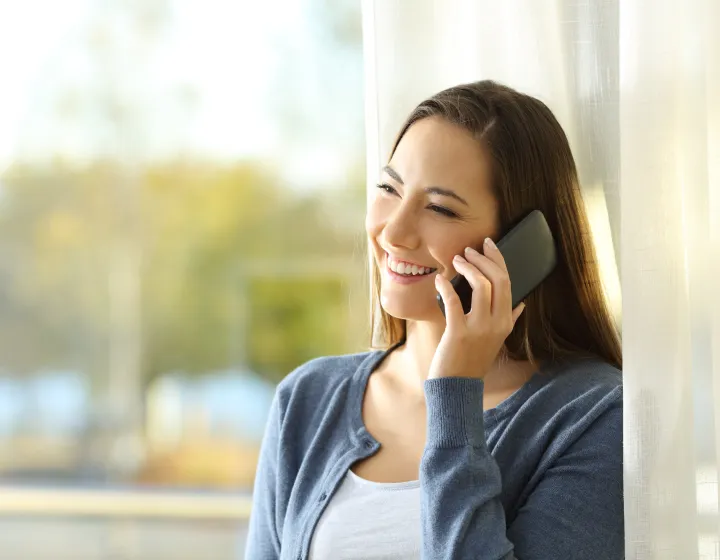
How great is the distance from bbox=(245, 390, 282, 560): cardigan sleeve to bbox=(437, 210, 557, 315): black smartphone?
35cm

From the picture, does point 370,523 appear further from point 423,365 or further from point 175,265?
point 175,265

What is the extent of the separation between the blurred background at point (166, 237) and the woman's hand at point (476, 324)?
1.88m

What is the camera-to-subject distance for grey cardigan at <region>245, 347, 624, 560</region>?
2.84 ft

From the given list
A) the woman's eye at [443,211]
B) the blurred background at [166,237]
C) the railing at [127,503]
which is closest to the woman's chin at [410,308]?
the woman's eye at [443,211]

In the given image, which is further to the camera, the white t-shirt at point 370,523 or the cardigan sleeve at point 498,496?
the white t-shirt at point 370,523

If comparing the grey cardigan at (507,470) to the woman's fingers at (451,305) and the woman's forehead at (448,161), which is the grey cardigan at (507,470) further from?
the woman's forehead at (448,161)

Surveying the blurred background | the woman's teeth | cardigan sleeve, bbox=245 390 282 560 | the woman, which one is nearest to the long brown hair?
the woman

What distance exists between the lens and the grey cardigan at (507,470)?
0.87m

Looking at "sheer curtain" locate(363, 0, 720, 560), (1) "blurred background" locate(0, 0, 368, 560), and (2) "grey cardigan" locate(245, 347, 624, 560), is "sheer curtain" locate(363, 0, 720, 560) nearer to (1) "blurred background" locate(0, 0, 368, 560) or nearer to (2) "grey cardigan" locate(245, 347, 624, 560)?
(2) "grey cardigan" locate(245, 347, 624, 560)

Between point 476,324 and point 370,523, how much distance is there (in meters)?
0.27

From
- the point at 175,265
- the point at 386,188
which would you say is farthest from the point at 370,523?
the point at 175,265

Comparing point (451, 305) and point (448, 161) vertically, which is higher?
point (448, 161)

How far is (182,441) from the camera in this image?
9.75 ft

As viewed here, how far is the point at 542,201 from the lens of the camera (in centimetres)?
103
